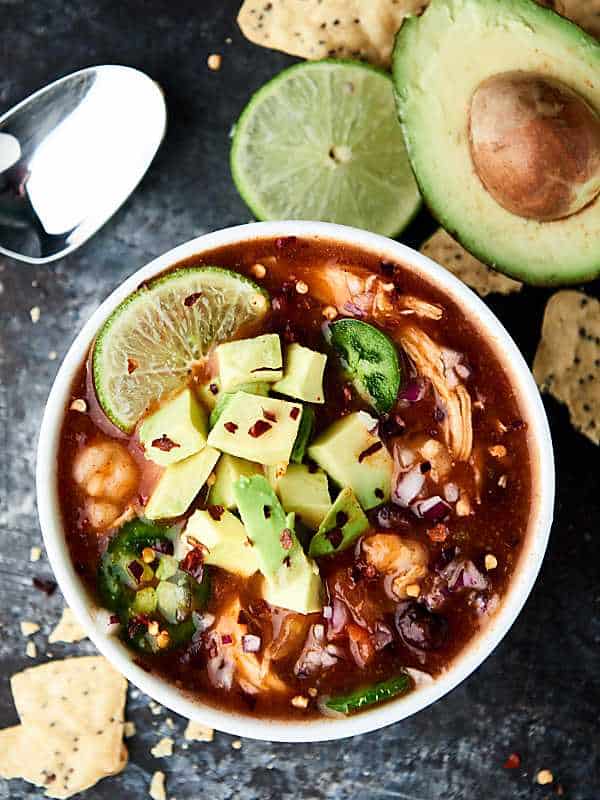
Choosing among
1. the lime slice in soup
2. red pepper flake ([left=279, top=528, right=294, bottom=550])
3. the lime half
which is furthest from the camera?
the lime half

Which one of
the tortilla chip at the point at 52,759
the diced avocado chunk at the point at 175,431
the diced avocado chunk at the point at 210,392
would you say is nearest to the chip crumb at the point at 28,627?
the tortilla chip at the point at 52,759

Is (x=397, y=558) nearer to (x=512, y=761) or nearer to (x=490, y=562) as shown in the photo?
(x=490, y=562)

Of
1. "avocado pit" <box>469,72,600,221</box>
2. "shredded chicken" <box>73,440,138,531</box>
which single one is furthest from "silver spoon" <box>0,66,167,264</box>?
"avocado pit" <box>469,72,600,221</box>

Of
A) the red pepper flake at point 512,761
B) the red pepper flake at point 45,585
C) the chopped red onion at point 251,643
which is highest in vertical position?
the chopped red onion at point 251,643

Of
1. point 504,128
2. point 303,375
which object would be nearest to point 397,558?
point 303,375

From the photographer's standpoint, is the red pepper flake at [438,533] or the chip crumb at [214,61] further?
the chip crumb at [214,61]

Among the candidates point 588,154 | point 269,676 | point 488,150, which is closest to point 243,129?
point 488,150

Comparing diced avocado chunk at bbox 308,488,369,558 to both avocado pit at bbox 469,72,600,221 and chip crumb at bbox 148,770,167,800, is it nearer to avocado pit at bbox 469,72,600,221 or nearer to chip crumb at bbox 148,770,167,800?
avocado pit at bbox 469,72,600,221

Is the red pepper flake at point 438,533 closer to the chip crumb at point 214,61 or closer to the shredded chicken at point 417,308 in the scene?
the shredded chicken at point 417,308
